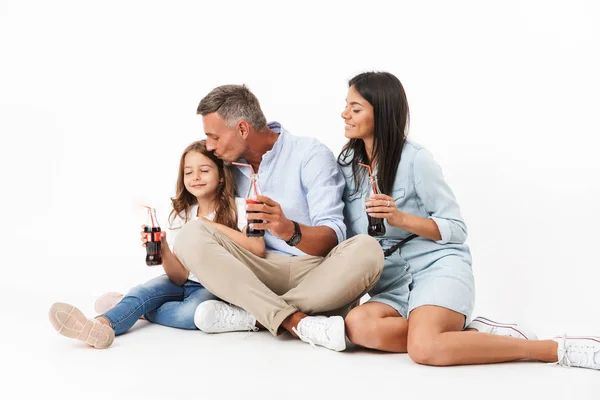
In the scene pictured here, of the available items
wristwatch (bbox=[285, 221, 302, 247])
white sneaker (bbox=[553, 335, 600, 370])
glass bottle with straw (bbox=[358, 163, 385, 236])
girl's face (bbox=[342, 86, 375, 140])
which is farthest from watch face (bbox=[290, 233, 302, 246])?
white sneaker (bbox=[553, 335, 600, 370])

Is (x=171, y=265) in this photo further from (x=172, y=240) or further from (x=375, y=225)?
(x=375, y=225)

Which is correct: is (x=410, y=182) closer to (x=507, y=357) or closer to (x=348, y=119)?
(x=348, y=119)

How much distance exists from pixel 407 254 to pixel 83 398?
1.66 metres

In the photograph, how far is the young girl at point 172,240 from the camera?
3.81 metres

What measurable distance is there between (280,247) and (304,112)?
1.65 meters

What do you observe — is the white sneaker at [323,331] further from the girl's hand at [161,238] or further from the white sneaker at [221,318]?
A: the girl's hand at [161,238]

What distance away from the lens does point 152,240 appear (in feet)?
12.5

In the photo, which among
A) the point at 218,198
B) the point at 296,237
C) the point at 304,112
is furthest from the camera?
the point at 304,112

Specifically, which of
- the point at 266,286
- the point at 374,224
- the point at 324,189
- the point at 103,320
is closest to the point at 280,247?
the point at 266,286

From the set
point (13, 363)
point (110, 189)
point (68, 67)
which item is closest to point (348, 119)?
point (13, 363)

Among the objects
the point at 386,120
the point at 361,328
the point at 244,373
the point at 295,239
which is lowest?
the point at 244,373

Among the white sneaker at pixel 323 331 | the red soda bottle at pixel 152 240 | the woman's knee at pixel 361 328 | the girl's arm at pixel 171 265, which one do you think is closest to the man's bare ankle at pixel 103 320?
the red soda bottle at pixel 152 240

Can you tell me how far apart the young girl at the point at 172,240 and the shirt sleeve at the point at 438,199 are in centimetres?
86

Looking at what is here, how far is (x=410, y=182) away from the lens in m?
3.62
